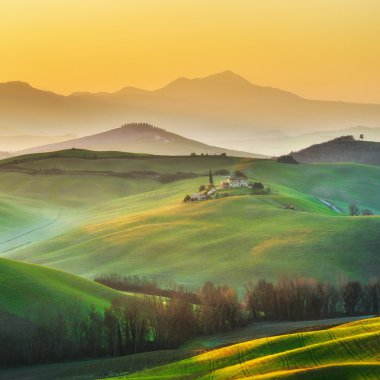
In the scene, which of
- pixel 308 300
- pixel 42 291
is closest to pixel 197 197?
pixel 308 300

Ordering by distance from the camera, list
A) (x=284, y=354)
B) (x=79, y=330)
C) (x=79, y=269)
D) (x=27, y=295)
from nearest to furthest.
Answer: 1. (x=284, y=354)
2. (x=79, y=330)
3. (x=27, y=295)
4. (x=79, y=269)

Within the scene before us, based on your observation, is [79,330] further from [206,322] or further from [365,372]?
[365,372]

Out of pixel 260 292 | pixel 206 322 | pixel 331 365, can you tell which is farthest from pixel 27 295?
pixel 331 365

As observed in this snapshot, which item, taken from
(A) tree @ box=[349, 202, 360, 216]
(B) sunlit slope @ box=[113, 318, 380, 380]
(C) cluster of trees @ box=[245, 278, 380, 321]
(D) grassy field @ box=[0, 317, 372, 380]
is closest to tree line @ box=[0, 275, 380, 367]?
(C) cluster of trees @ box=[245, 278, 380, 321]

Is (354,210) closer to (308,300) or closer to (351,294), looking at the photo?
(351,294)

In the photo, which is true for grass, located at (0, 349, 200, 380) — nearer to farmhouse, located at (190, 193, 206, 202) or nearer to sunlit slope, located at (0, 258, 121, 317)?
sunlit slope, located at (0, 258, 121, 317)

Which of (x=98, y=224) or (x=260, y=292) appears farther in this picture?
(x=98, y=224)
